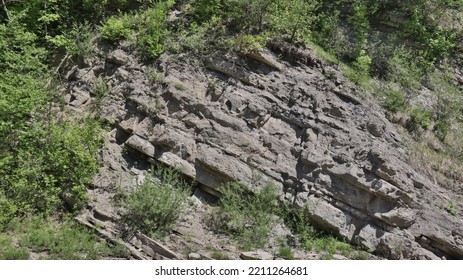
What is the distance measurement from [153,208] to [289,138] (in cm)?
364

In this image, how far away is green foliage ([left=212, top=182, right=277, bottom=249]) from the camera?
8555 mm

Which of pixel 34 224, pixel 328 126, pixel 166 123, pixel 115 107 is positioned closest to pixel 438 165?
pixel 328 126

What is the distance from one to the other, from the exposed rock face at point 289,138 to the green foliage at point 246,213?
31cm

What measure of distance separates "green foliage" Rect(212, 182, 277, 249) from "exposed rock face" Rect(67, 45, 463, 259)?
31 cm

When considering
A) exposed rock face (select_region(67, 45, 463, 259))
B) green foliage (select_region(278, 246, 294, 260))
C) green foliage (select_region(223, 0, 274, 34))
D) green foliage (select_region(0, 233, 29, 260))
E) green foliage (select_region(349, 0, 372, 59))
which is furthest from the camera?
green foliage (select_region(349, 0, 372, 59))

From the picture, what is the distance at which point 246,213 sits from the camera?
29.4ft

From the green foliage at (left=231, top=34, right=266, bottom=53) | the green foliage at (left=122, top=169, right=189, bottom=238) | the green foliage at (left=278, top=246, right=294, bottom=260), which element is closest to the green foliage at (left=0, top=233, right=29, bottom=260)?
the green foliage at (left=122, top=169, right=189, bottom=238)

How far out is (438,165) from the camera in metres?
10.2

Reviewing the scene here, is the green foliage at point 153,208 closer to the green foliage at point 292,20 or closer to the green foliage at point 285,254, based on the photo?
the green foliage at point 285,254

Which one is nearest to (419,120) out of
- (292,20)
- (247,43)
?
(292,20)

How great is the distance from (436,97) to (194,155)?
6896mm

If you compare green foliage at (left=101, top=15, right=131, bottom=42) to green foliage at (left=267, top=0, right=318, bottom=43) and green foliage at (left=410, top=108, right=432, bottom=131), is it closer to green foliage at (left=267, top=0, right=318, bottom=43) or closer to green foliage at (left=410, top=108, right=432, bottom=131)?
green foliage at (left=267, top=0, right=318, bottom=43)

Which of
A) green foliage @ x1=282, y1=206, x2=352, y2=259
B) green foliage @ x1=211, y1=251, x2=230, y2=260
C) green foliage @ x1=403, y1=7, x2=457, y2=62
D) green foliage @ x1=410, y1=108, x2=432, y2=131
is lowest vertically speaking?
green foliage @ x1=211, y1=251, x2=230, y2=260

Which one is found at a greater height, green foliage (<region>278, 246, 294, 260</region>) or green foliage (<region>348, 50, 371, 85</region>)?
green foliage (<region>348, 50, 371, 85</region>)
